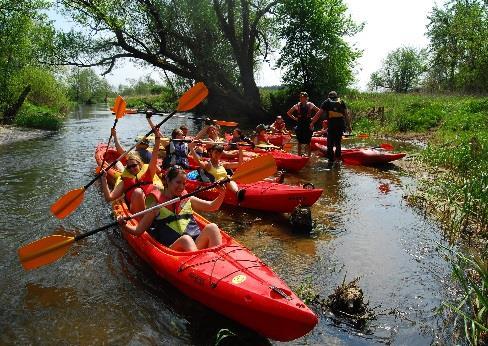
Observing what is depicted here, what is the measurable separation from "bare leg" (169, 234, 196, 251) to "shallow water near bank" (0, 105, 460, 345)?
476 mm

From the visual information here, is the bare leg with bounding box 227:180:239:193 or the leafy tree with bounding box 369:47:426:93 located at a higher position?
the leafy tree with bounding box 369:47:426:93

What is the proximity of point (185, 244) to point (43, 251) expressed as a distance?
4.70 feet


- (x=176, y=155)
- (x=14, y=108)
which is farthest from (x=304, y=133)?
(x=14, y=108)

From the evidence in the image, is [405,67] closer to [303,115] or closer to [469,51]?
[469,51]

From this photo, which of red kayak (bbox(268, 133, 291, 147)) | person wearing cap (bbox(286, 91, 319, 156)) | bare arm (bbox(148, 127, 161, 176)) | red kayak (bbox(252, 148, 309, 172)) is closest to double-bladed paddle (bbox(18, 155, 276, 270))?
bare arm (bbox(148, 127, 161, 176))

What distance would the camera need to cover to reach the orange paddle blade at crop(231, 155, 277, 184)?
181 inches

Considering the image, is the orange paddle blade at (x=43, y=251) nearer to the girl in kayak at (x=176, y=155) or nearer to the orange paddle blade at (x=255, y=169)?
the orange paddle blade at (x=255, y=169)

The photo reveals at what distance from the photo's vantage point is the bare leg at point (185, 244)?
4203mm

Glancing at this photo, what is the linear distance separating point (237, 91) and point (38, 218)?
1677cm

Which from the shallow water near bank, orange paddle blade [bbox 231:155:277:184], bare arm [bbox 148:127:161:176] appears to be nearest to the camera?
the shallow water near bank

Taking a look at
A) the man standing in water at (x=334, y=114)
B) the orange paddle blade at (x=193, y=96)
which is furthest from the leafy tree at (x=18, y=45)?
the orange paddle blade at (x=193, y=96)

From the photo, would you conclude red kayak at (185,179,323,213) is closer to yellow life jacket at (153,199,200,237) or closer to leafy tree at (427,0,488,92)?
yellow life jacket at (153,199,200,237)

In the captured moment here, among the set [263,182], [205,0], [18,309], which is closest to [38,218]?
[18,309]

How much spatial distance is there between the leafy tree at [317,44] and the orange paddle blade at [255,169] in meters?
17.4
